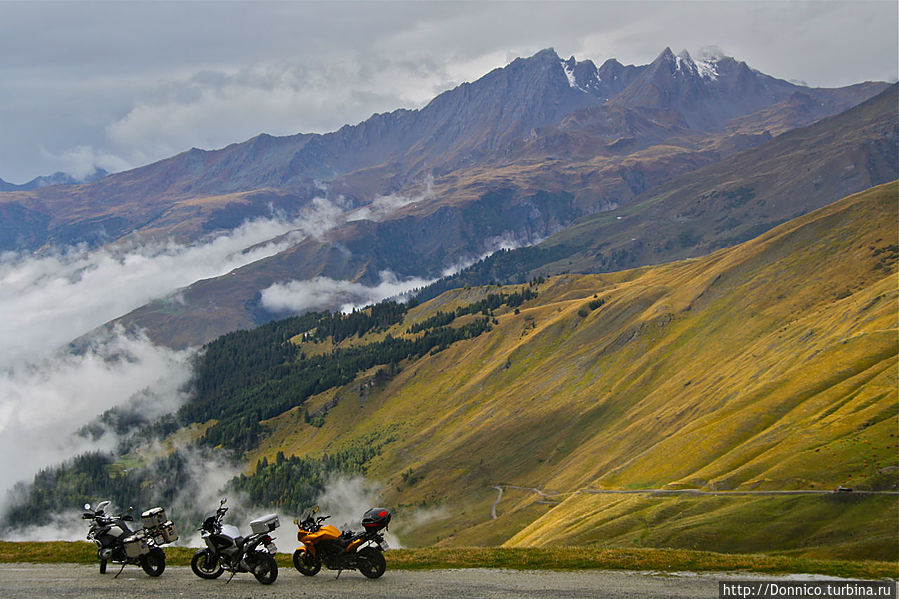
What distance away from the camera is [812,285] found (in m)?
197

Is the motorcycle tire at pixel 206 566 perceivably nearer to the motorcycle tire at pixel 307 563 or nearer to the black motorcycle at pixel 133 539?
the black motorcycle at pixel 133 539

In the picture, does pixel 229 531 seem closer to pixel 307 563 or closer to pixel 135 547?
pixel 307 563

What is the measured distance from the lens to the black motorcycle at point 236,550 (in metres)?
33.8

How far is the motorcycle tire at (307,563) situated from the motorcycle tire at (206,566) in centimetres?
403

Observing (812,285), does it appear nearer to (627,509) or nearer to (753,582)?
(627,509)

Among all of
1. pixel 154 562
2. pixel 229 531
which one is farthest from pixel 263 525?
pixel 154 562

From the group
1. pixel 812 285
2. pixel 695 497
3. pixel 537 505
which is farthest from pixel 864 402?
pixel 812 285

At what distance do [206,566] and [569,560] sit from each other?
70.2 feet

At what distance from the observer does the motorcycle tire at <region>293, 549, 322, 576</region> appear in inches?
1391

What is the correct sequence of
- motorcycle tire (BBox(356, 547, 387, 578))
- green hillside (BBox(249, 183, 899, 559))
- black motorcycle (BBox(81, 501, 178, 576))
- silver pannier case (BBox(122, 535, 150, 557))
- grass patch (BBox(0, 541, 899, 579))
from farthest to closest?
green hillside (BBox(249, 183, 899, 559)) < grass patch (BBox(0, 541, 899, 579)) < black motorcycle (BBox(81, 501, 178, 576)) < silver pannier case (BBox(122, 535, 150, 557)) < motorcycle tire (BBox(356, 547, 387, 578))

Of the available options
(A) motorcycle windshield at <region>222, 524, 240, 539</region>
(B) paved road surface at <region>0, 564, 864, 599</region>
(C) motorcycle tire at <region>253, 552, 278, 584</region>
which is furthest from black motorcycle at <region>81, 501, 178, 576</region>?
(C) motorcycle tire at <region>253, 552, 278, 584</region>

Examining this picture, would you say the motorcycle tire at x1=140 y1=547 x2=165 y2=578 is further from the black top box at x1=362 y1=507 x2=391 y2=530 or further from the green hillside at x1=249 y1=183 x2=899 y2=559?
the green hillside at x1=249 y1=183 x2=899 y2=559

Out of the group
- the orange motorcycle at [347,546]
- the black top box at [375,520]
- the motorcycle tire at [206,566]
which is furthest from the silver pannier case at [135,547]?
the black top box at [375,520]

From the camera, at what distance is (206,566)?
116 ft
